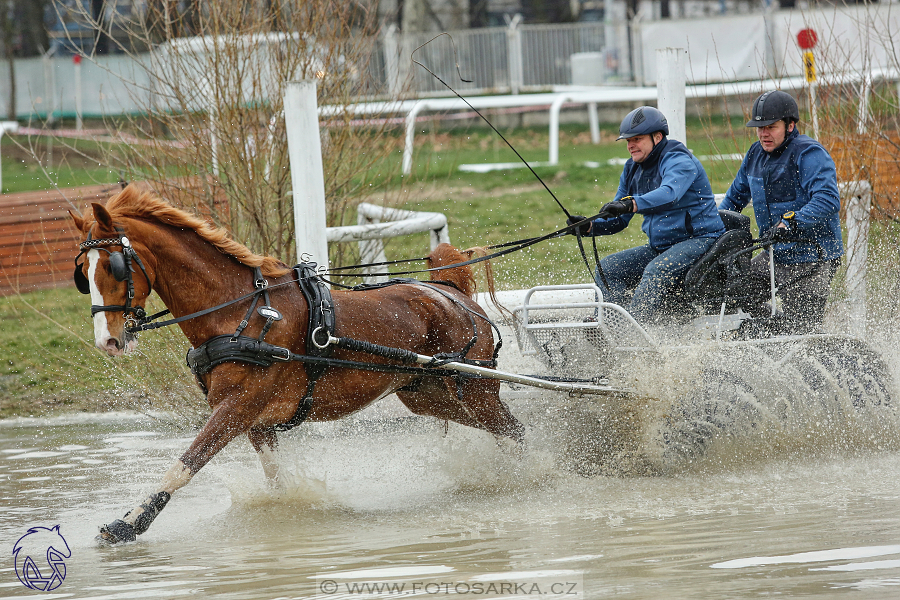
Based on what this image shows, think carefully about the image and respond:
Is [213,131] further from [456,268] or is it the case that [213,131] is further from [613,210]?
[613,210]

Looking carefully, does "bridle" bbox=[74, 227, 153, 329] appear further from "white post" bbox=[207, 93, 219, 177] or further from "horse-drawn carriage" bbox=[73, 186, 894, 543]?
"white post" bbox=[207, 93, 219, 177]

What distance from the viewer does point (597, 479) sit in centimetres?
577

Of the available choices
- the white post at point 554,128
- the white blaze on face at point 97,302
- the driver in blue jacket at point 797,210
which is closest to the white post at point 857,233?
the driver in blue jacket at point 797,210

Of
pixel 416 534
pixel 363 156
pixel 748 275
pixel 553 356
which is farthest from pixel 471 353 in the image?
pixel 363 156

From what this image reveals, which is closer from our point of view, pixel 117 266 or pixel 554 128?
pixel 117 266

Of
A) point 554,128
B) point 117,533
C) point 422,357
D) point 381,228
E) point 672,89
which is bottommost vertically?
point 117,533

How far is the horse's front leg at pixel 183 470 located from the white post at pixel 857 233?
182 inches

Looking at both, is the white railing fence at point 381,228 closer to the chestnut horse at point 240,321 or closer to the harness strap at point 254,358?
the chestnut horse at point 240,321

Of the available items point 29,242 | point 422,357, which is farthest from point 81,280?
point 29,242

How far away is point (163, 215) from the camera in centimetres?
494

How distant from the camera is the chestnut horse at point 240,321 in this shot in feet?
15.6

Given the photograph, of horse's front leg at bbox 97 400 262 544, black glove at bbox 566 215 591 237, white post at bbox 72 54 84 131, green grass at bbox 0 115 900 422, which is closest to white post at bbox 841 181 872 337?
green grass at bbox 0 115 900 422

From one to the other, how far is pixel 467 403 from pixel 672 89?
330cm

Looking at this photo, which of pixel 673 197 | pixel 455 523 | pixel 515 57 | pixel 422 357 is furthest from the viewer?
pixel 515 57
